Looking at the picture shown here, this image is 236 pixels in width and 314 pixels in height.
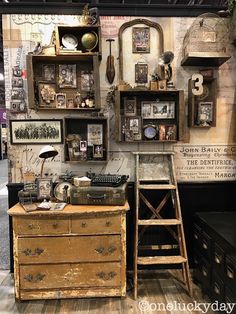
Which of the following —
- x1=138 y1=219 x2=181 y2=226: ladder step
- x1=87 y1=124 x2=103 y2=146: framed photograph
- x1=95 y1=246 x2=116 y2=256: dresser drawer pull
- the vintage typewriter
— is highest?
x1=87 y1=124 x2=103 y2=146: framed photograph

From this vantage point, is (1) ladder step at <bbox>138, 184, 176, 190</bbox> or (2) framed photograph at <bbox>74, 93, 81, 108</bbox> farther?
(2) framed photograph at <bbox>74, 93, 81, 108</bbox>

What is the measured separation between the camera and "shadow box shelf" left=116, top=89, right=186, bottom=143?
281cm

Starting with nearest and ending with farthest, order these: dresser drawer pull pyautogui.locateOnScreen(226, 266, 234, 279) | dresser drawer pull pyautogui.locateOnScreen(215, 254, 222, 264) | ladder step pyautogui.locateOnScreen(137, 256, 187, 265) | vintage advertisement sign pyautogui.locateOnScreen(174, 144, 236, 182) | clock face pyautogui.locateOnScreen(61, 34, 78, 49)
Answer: dresser drawer pull pyautogui.locateOnScreen(226, 266, 234, 279)
dresser drawer pull pyautogui.locateOnScreen(215, 254, 222, 264)
ladder step pyautogui.locateOnScreen(137, 256, 187, 265)
clock face pyautogui.locateOnScreen(61, 34, 78, 49)
vintage advertisement sign pyautogui.locateOnScreen(174, 144, 236, 182)

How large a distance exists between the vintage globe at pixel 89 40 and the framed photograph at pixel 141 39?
41 cm

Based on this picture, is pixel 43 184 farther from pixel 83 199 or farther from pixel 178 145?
pixel 178 145

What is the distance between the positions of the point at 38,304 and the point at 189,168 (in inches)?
73.1

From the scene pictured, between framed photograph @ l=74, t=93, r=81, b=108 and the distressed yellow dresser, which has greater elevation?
framed photograph @ l=74, t=93, r=81, b=108

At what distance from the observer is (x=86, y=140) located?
2873 millimetres

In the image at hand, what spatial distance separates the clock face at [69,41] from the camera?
2713mm

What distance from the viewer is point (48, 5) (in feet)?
9.19

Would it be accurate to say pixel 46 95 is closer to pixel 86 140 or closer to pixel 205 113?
pixel 86 140

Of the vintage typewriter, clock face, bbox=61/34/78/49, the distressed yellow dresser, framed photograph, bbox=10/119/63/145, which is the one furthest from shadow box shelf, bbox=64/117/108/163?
clock face, bbox=61/34/78/49

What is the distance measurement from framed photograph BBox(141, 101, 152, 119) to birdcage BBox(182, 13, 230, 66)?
21.4 inches

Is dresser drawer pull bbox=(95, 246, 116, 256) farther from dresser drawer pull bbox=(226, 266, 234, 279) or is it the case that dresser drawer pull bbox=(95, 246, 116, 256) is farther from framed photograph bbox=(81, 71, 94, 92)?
framed photograph bbox=(81, 71, 94, 92)
